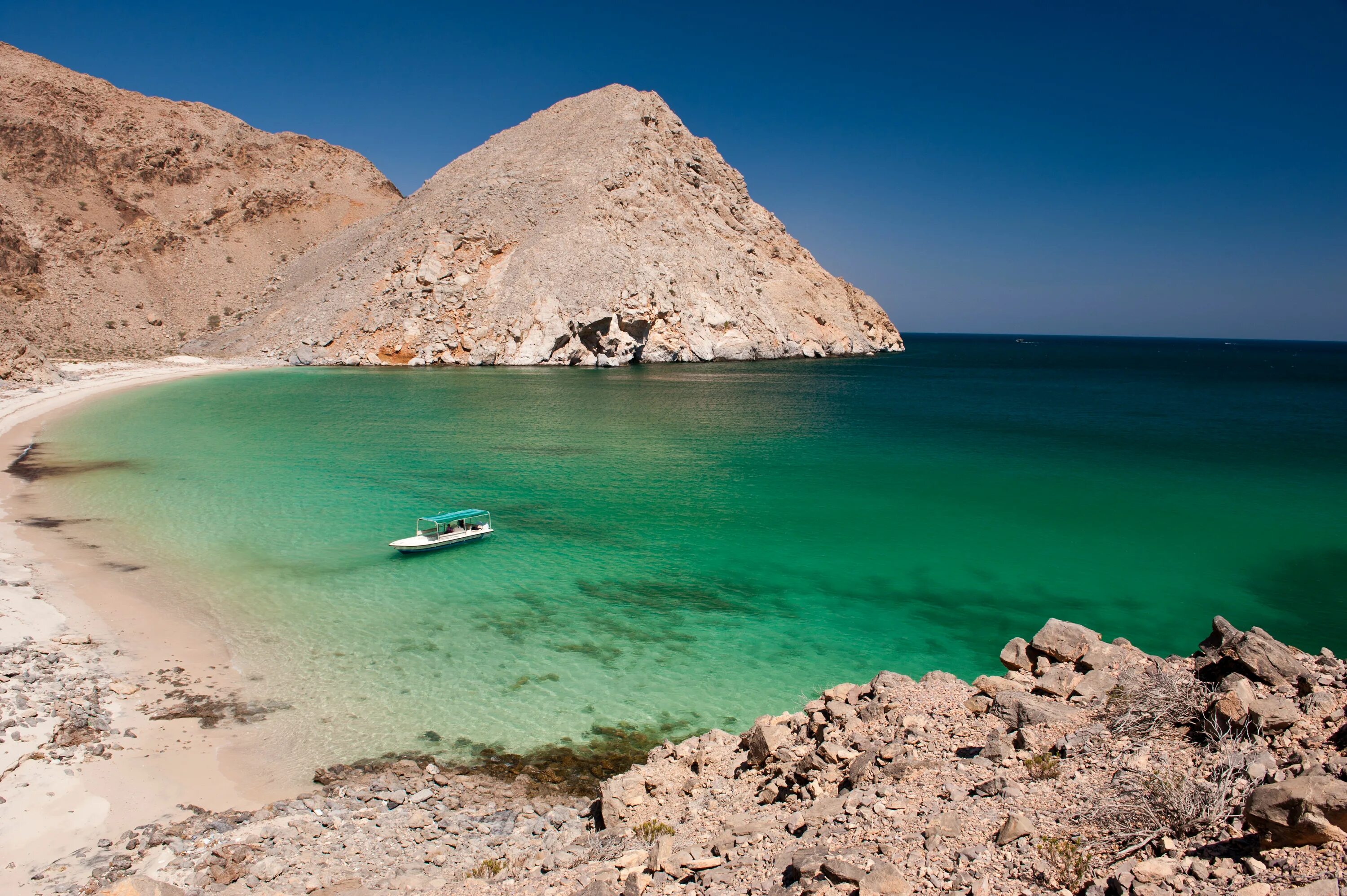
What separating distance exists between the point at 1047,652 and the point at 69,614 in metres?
15.9

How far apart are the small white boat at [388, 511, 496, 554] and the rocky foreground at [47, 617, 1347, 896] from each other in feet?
26.7

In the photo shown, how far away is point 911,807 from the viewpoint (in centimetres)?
575

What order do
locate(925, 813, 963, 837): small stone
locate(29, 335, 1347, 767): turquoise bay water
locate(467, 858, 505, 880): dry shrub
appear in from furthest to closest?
locate(29, 335, 1347, 767): turquoise bay water
locate(467, 858, 505, 880): dry shrub
locate(925, 813, 963, 837): small stone

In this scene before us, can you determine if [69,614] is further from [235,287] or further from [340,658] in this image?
[235,287]

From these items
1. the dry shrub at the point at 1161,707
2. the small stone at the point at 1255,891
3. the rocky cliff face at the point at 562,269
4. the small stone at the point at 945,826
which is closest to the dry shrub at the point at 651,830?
the small stone at the point at 945,826

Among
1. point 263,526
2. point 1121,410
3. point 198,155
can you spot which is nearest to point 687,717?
point 263,526

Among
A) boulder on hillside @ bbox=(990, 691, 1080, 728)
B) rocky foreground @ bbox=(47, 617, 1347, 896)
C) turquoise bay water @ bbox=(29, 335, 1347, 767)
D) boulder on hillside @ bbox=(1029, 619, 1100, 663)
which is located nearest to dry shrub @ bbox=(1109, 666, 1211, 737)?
rocky foreground @ bbox=(47, 617, 1347, 896)

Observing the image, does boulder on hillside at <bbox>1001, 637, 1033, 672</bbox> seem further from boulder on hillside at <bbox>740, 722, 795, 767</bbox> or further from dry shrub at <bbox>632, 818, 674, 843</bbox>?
dry shrub at <bbox>632, 818, 674, 843</bbox>

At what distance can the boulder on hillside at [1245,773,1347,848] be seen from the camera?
3949 millimetres

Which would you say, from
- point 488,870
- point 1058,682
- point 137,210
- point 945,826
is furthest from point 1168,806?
point 137,210

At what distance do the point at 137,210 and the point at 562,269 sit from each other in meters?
50.2

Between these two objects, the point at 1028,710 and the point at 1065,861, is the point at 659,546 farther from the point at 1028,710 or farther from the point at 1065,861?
the point at 1065,861

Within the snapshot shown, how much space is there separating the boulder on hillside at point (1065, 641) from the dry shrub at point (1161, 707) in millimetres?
1461

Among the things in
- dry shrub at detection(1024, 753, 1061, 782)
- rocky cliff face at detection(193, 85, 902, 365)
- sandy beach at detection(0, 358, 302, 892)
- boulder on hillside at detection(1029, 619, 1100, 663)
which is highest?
rocky cliff face at detection(193, 85, 902, 365)
